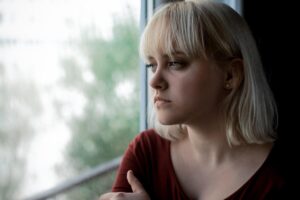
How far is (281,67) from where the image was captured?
1460 millimetres

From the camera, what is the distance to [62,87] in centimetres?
99

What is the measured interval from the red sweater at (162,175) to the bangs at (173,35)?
0.24 m

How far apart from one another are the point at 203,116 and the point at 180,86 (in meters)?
0.11

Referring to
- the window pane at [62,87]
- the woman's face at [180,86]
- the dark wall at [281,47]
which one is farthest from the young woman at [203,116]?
the dark wall at [281,47]

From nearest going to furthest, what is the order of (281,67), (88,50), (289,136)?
(88,50) < (289,136) < (281,67)

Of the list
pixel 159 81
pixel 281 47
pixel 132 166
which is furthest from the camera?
pixel 281 47

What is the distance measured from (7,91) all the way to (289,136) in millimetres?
850

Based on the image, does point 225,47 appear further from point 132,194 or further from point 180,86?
point 132,194

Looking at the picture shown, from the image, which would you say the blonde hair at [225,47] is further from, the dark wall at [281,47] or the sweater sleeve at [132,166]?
the dark wall at [281,47]

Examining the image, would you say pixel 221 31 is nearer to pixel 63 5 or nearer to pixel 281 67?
pixel 63 5

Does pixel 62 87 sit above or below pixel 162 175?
above

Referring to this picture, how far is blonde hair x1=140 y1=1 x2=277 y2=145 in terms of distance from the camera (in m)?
0.92

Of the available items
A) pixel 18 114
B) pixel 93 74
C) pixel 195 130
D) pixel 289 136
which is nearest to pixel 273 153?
pixel 195 130

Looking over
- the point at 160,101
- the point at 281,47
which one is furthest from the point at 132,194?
the point at 281,47
